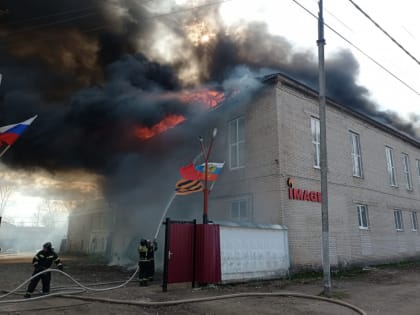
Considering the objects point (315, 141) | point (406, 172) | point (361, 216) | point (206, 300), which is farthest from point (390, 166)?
point (206, 300)

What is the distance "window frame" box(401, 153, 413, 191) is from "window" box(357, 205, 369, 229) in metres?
6.67

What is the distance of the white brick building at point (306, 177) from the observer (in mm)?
13391

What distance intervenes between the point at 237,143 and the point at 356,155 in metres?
7.28

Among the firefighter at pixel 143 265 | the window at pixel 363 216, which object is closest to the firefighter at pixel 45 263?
the firefighter at pixel 143 265

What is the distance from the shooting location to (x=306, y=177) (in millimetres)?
14281

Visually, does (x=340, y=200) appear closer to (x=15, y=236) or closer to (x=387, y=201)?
(x=387, y=201)

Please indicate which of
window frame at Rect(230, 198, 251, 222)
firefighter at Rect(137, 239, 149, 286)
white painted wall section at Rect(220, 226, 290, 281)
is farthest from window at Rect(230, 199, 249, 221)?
firefighter at Rect(137, 239, 149, 286)

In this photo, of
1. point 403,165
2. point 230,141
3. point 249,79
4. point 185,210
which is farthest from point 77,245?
point 403,165

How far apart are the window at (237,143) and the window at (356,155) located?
21.8 ft

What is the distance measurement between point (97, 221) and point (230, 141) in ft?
68.5

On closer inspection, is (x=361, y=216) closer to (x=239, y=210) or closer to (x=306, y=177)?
(x=306, y=177)

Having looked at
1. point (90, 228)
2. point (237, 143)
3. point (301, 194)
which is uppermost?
point (237, 143)

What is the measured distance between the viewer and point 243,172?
48.0 feet

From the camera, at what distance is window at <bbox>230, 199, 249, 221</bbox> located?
1424 cm
